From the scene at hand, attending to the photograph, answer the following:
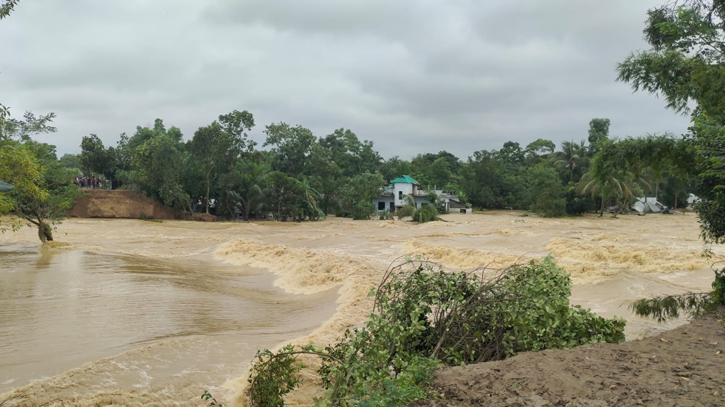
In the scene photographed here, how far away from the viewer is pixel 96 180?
42.9m

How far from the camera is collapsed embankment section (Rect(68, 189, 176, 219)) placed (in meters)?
38.2

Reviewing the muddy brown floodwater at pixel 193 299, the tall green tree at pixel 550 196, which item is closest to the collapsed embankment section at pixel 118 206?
the muddy brown floodwater at pixel 193 299

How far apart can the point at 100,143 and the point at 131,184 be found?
4578mm

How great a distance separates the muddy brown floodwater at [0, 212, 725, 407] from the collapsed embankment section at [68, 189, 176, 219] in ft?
44.7

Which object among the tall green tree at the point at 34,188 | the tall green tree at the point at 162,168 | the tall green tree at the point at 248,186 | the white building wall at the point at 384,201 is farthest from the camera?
the white building wall at the point at 384,201

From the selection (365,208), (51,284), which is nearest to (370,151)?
(365,208)

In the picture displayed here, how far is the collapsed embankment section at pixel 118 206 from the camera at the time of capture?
38.2m

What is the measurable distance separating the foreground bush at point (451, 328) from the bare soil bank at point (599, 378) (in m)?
0.44

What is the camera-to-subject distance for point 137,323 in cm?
911

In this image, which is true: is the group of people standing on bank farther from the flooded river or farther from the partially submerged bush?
the partially submerged bush

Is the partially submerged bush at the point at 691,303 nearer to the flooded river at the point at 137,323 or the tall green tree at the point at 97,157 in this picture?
Answer: the flooded river at the point at 137,323

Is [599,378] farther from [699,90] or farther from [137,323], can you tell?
[137,323]

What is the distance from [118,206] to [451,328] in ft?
128

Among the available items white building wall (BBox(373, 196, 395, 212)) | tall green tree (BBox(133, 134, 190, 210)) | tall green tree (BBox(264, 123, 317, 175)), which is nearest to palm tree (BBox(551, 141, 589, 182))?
white building wall (BBox(373, 196, 395, 212))
